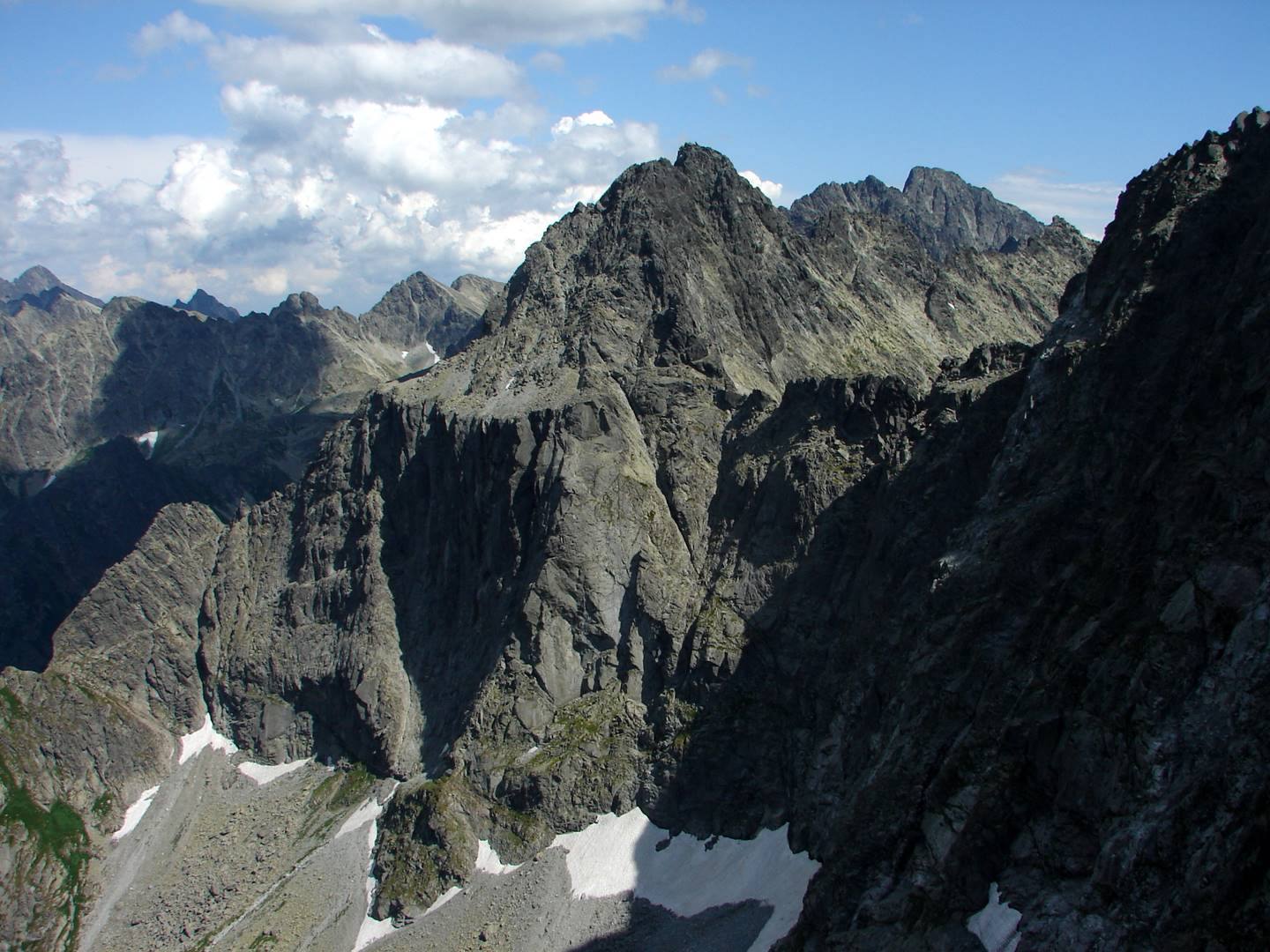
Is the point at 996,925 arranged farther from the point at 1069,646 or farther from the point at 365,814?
the point at 365,814

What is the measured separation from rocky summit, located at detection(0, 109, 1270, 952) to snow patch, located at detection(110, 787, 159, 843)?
48 cm

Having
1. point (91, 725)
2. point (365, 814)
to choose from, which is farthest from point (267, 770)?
point (91, 725)

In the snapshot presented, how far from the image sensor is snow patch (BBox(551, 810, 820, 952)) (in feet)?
225

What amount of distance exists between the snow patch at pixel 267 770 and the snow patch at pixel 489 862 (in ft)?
113

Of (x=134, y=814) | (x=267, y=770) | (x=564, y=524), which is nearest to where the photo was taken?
(x=564, y=524)

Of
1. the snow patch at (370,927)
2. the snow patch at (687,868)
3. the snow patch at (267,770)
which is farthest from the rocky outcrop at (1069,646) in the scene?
the snow patch at (267,770)

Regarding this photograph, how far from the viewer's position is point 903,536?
69.9 metres

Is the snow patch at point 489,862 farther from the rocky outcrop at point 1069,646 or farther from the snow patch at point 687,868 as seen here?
the rocky outcrop at point 1069,646

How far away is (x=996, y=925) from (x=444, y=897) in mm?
53450

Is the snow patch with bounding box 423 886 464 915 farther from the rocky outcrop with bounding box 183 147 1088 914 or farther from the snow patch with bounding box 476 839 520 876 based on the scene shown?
the snow patch with bounding box 476 839 520 876

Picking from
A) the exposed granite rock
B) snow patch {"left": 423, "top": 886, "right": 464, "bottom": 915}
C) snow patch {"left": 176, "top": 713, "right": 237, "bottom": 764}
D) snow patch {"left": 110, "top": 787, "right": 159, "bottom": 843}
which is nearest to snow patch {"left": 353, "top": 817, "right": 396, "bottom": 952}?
snow patch {"left": 423, "top": 886, "right": 464, "bottom": 915}

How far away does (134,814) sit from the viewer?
110 metres

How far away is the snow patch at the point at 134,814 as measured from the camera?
107500mm

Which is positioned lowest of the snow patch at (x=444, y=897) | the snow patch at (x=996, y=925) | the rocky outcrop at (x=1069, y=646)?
the snow patch at (x=444, y=897)
